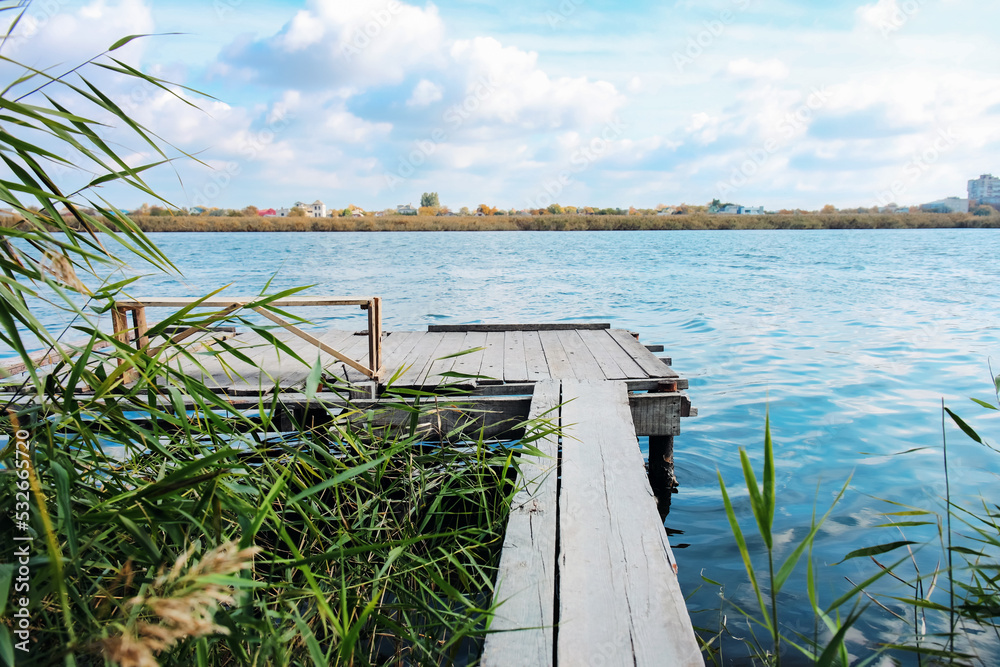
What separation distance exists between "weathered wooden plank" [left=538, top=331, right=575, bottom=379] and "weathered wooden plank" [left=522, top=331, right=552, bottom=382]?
41 millimetres

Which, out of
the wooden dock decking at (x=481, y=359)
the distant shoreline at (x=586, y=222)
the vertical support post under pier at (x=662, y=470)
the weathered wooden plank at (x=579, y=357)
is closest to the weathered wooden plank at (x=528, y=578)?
the wooden dock decking at (x=481, y=359)

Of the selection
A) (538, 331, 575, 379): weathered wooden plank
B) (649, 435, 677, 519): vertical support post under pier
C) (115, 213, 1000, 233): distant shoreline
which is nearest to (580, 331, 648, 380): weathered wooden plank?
(538, 331, 575, 379): weathered wooden plank

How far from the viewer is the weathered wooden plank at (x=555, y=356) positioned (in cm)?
508

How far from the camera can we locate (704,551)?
4.58 metres

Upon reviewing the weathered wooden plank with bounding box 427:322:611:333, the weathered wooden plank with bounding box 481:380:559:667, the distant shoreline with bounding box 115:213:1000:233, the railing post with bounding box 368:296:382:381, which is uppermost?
the distant shoreline with bounding box 115:213:1000:233

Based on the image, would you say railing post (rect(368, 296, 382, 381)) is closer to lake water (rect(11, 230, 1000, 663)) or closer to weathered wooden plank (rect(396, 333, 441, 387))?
weathered wooden plank (rect(396, 333, 441, 387))

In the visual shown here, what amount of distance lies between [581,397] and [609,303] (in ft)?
38.1

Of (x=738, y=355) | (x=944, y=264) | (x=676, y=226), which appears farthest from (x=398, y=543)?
(x=676, y=226)

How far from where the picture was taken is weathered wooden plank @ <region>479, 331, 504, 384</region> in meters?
4.99

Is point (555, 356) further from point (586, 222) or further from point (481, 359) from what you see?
point (586, 222)

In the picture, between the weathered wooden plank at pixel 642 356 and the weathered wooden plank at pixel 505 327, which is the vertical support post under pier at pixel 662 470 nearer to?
the weathered wooden plank at pixel 642 356

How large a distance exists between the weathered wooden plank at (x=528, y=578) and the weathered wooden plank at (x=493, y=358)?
1.59 metres

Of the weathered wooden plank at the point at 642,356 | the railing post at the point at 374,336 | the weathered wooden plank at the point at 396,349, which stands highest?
the railing post at the point at 374,336

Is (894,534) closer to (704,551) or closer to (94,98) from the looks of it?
(704,551)
